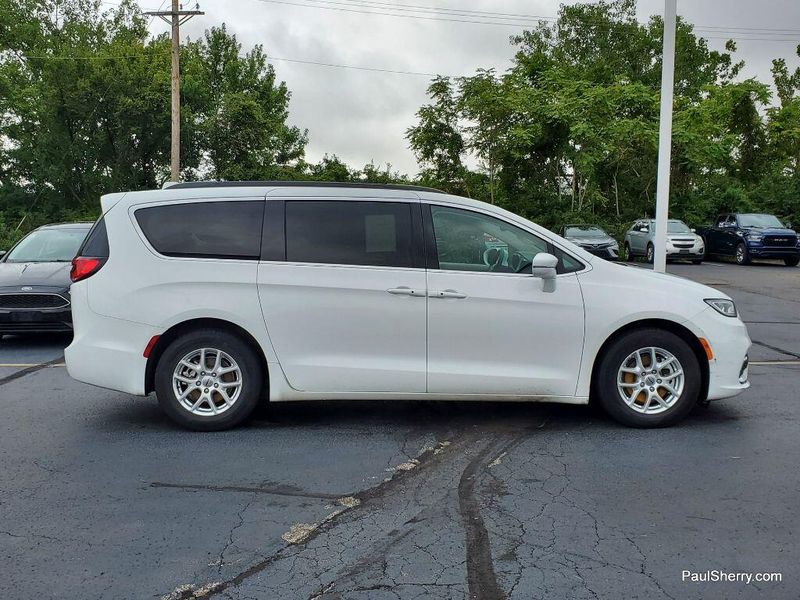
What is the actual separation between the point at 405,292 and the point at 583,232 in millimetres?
23330

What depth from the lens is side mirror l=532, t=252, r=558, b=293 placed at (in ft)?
18.3

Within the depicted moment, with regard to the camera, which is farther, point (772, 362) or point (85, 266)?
point (772, 362)

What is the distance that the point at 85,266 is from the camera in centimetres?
588

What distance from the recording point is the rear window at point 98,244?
588 cm

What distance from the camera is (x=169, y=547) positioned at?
3.78 meters

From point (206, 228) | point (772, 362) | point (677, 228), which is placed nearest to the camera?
point (206, 228)

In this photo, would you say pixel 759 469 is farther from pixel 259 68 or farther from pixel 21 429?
pixel 259 68

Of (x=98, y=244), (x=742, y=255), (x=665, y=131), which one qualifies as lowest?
(x=742, y=255)

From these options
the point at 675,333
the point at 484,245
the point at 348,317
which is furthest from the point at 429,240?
the point at 675,333

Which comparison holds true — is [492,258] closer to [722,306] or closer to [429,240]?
[429,240]

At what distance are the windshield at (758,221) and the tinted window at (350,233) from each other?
24.0 meters

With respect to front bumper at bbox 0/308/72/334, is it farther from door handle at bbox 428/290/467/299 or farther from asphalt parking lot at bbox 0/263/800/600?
door handle at bbox 428/290/467/299

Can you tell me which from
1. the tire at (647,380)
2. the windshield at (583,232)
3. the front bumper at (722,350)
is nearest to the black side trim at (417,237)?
the tire at (647,380)

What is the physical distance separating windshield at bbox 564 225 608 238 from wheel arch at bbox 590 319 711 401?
71.4ft
